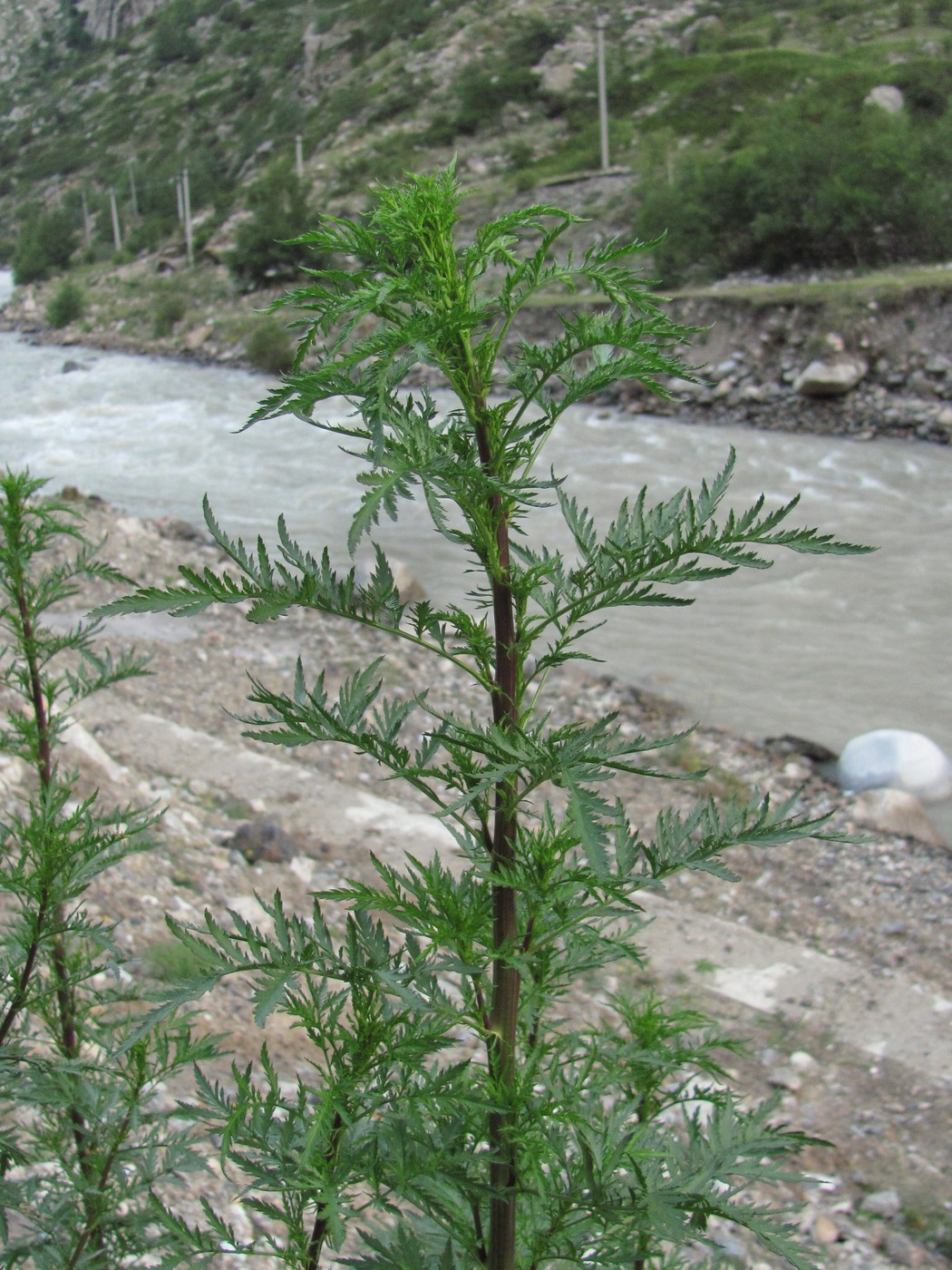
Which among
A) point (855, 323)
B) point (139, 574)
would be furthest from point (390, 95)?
point (139, 574)

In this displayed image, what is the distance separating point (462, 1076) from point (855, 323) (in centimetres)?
1737

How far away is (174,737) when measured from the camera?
6004 millimetres

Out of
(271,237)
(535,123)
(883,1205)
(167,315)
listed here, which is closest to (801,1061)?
(883,1205)

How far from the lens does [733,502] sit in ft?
41.4

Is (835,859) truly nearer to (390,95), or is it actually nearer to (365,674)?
(365,674)

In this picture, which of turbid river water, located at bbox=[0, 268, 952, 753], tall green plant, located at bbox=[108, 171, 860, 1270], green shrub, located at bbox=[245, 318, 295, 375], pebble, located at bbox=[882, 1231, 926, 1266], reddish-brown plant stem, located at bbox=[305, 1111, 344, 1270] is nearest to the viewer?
tall green plant, located at bbox=[108, 171, 860, 1270]

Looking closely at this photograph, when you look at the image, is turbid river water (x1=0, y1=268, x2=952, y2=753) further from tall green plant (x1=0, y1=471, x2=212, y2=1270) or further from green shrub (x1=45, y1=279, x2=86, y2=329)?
green shrub (x1=45, y1=279, x2=86, y2=329)

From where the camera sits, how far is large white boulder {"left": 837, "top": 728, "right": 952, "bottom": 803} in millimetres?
6629

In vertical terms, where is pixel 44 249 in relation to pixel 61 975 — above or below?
above

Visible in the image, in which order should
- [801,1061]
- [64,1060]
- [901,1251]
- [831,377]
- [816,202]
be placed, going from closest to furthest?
[64,1060] → [901,1251] → [801,1061] → [831,377] → [816,202]

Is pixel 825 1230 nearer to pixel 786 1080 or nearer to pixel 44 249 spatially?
pixel 786 1080

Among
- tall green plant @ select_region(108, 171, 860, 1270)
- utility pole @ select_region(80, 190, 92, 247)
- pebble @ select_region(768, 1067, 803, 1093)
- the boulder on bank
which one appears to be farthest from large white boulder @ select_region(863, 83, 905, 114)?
utility pole @ select_region(80, 190, 92, 247)

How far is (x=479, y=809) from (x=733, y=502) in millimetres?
11816

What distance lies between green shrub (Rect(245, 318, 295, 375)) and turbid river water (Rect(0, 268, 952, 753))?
146 centimetres
